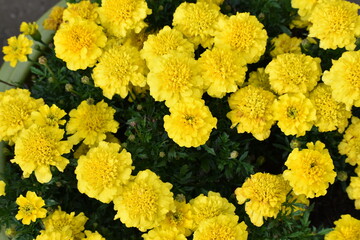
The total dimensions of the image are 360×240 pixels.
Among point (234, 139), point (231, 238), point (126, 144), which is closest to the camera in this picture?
point (231, 238)

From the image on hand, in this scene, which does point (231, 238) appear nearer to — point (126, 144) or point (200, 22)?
point (126, 144)

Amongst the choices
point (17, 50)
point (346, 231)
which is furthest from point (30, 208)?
point (346, 231)

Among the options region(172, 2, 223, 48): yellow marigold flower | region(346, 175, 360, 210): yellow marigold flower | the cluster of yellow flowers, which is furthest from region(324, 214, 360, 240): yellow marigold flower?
region(172, 2, 223, 48): yellow marigold flower

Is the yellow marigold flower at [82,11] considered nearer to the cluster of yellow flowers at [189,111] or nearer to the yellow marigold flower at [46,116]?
the cluster of yellow flowers at [189,111]

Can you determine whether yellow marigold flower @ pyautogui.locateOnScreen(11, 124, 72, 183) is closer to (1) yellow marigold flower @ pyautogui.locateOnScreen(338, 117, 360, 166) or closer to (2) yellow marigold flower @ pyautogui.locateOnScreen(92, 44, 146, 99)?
(2) yellow marigold flower @ pyautogui.locateOnScreen(92, 44, 146, 99)

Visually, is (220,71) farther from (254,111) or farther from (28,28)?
(28,28)

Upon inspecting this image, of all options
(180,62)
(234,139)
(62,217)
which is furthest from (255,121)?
(62,217)
